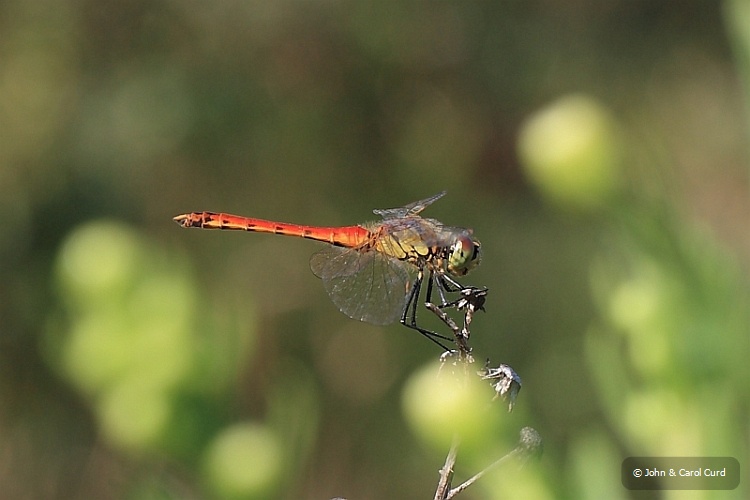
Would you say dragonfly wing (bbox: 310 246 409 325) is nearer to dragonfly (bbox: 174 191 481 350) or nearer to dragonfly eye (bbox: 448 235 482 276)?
dragonfly (bbox: 174 191 481 350)

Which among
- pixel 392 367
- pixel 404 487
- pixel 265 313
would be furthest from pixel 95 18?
pixel 404 487

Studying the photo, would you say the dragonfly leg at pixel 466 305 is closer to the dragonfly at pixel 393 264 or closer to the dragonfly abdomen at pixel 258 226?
the dragonfly at pixel 393 264

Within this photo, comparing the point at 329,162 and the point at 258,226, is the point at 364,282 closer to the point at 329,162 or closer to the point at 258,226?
the point at 258,226

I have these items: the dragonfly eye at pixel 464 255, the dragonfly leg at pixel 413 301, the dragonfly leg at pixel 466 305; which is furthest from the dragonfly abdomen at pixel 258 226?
the dragonfly leg at pixel 466 305

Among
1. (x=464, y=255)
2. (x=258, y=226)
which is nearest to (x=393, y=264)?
(x=464, y=255)

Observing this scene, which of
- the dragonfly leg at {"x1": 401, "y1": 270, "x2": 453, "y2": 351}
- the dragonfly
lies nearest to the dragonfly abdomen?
the dragonfly

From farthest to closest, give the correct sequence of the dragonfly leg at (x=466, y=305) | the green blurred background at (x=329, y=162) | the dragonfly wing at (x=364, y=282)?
the green blurred background at (x=329, y=162) → the dragonfly wing at (x=364, y=282) → the dragonfly leg at (x=466, y=305)
